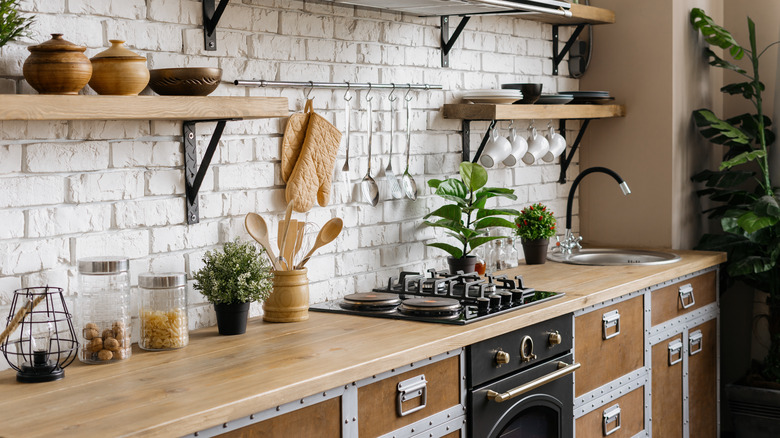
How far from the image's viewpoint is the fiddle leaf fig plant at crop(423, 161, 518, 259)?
10.2 feet

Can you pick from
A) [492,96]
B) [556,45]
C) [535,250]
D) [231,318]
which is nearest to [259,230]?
[231,318]

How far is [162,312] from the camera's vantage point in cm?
212

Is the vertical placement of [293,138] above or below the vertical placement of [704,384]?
above

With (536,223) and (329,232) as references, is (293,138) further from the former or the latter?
(536,223)

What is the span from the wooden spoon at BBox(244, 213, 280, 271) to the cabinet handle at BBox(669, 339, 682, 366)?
5.53 ft

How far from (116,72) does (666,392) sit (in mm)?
2401

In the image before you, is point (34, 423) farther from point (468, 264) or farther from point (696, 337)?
point (696, 337)

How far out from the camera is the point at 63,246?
2.08m

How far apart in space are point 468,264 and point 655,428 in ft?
3.17

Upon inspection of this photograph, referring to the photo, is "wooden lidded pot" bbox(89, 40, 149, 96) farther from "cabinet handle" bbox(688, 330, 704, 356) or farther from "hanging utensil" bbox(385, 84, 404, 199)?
"cabinet handle" bbox(688, 330, 704, 356)

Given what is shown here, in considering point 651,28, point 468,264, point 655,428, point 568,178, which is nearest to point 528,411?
point 468,264

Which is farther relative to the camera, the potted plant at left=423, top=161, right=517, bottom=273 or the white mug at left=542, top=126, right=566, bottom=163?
the white mug at left=542, top=126, right=566, bottom=163

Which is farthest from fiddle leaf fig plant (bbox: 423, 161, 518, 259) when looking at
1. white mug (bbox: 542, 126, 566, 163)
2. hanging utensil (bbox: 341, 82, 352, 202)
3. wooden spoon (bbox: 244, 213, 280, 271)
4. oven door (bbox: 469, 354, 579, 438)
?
wooden spoon (bbox: 244, 213, 280, 271)

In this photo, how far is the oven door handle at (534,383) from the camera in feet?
7.65
